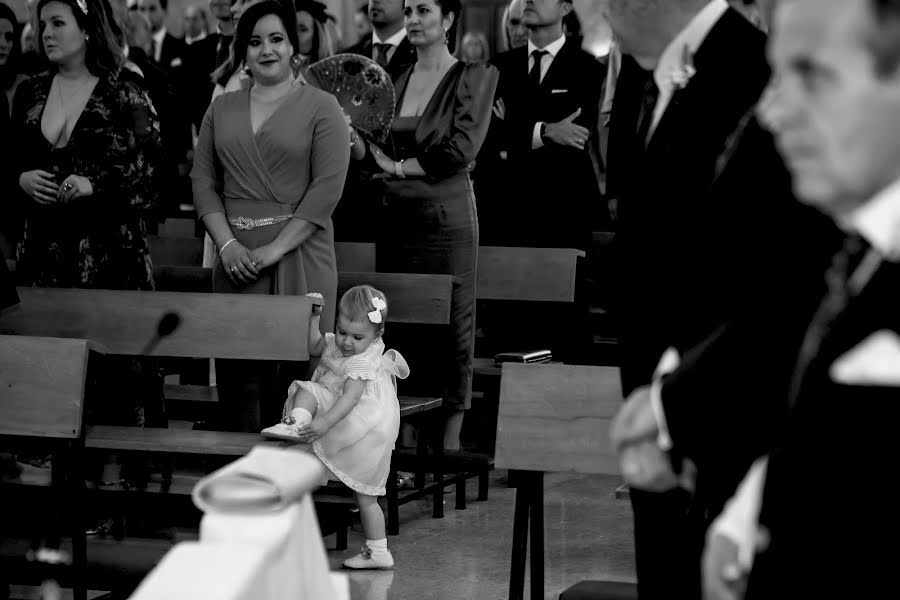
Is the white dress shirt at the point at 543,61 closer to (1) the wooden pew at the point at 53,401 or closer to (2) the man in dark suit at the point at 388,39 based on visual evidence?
(2) the man in dark suit at the point at 388,39

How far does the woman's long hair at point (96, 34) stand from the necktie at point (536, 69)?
220 centimetres

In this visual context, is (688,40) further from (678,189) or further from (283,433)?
(283,433)

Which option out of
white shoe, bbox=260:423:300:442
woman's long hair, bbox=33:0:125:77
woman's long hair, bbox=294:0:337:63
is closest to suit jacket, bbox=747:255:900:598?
white shoe, bbox=260:423:300:442

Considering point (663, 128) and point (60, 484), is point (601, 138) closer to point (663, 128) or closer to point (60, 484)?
point (60, 484)

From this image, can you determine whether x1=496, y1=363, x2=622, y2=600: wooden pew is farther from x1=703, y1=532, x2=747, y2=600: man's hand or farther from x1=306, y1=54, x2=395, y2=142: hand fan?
x1=306, y1=54, x2=395, y2=142: hand fan

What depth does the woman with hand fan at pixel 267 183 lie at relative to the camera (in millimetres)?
4703

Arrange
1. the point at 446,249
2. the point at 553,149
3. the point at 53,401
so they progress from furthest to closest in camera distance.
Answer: the point at 553,149 → the point at 446,249 → the point at 53,401

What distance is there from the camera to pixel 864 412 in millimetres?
1190

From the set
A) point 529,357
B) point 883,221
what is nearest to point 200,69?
point 529,357

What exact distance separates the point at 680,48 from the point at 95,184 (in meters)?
3.12

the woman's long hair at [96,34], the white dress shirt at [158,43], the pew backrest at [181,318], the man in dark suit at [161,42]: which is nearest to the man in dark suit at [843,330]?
the pew backrest at [181,318]

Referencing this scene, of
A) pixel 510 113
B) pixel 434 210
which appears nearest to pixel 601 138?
pixel 434 210

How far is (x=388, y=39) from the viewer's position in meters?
6.68

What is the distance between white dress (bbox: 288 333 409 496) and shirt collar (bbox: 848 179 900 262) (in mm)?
3265
